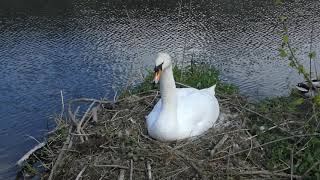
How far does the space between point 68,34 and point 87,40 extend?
51.6 inches

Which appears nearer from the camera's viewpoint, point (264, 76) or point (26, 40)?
point (264, 76)

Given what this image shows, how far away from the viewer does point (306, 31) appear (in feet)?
58.0

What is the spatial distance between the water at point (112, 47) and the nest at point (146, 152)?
2.68 metres

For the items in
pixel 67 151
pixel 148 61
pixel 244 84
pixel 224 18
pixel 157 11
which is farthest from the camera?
pixel 157 11

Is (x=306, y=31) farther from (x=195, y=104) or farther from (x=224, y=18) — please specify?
(x=195, y=104)

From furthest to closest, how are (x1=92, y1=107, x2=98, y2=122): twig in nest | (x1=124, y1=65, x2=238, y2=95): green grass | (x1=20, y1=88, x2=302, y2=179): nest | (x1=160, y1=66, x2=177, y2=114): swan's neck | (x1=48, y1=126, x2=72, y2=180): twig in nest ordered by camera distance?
(x1=124, y1=65, x2=238, y2=95): green grass
(x1=92, y1=107, x2=98, y2=122): twig in nest
(x1=160, y1=66, x2=177, y2=114): swan's neck
(x1=48, y1=126, x2=72, y2=180): twig in nest
(x1=20, y1=88, x2=302, y2=179): nest

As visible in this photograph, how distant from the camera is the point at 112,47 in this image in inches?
663

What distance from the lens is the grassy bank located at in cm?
659

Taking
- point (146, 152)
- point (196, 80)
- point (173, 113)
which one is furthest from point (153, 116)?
point (196, 80)

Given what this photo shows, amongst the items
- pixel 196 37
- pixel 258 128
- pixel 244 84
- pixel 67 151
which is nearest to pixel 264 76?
pixel 244 84

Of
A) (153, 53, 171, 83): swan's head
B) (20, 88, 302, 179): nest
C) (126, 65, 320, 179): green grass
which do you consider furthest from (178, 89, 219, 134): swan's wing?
(153, 53, 171, 83): swan's head

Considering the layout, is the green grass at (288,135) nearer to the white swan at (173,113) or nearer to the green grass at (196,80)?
the white swan at (173,113)

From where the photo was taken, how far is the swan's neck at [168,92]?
7.22 m

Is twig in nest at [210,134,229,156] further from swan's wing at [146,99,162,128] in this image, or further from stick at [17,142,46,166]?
stick at [17,142,46,166]
